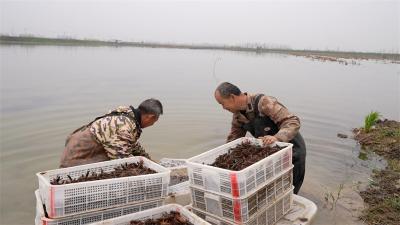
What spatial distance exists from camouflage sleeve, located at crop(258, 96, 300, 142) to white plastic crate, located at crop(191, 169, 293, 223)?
27.1 inches

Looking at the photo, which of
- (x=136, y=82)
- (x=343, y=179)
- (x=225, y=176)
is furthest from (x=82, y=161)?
(x=136, y=82)

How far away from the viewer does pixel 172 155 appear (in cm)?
770

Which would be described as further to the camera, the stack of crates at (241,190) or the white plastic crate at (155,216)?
the stack of crates at (241,190)

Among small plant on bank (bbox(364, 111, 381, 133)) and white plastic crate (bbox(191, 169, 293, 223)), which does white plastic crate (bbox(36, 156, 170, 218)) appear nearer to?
white plastic crate (bbox(191, 169, 293, 223))

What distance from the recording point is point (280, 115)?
445cm

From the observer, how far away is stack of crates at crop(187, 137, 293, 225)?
3129mm

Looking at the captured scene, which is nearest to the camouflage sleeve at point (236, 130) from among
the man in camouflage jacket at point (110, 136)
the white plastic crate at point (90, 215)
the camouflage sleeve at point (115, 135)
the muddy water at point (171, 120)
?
the man in camouflage jacket at point (110, 136)

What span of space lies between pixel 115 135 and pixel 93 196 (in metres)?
1.05

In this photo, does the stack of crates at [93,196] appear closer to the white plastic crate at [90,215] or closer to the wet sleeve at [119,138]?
the white plastic crate at [90,215]

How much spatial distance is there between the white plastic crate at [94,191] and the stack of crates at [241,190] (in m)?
0.35

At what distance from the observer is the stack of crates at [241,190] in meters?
3.13

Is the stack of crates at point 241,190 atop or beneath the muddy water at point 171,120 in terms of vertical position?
atop

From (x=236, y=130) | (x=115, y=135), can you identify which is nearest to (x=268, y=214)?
(x=236, y=130)

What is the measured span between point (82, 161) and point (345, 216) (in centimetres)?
356
